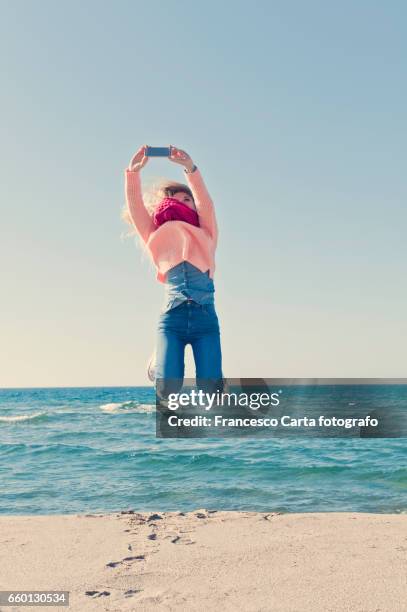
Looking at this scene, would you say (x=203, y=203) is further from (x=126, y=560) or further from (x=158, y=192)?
(x=126, y=560)

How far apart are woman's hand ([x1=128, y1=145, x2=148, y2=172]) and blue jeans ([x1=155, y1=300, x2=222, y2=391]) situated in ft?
1.73

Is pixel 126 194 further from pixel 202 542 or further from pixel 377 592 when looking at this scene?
pixel 202 542

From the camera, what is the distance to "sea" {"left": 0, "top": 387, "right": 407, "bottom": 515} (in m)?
10.0

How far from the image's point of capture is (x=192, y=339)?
83.7 inches

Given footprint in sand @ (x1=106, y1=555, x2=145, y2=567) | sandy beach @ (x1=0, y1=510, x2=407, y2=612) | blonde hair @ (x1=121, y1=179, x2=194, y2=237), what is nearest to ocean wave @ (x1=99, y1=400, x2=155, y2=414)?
sandy beach @ (x1=0, y1=510, x2=407, y2=612)

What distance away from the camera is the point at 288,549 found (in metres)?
6.34

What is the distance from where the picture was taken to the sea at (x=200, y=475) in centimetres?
1000

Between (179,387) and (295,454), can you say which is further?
(295,454)

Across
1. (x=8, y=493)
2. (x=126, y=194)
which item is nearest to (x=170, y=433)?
(x=126, y=194)

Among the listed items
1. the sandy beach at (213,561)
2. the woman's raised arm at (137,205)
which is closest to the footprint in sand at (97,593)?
the sandy beach at (213,561)

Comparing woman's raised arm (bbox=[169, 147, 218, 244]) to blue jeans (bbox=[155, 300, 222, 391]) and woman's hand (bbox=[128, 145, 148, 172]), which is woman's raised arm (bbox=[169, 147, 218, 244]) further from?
blue jeans (bbox=[155, 300, 222, 391])

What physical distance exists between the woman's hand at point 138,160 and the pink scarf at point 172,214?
191 millimetres

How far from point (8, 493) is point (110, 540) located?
16.1 ft

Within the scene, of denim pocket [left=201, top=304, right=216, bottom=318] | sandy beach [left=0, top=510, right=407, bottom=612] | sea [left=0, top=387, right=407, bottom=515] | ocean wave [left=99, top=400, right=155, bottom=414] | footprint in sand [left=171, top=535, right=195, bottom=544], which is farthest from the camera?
ocean wave [left=99, top=400, right=155, bottom=414]
